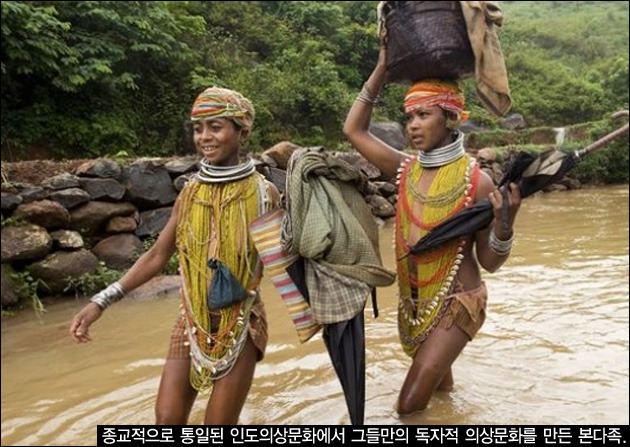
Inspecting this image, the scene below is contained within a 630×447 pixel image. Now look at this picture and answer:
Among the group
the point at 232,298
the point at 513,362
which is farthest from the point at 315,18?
the point at 232,298

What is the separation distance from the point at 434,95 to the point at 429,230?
63 centimetres

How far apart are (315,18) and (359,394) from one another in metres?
9.82

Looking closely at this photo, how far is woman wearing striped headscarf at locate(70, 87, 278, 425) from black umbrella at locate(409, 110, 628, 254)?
81 centimetres

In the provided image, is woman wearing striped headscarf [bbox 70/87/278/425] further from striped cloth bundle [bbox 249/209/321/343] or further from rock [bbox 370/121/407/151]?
rock [bbox 370/121/407/151]

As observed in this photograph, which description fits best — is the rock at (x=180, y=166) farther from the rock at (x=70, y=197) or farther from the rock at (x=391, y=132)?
the rock at (x=391, y=132)

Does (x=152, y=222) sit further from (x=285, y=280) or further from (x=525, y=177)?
(x=525, y=177)

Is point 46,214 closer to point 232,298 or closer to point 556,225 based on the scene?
point 232,298

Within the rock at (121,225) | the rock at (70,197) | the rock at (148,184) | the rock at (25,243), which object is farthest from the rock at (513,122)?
the rock at (25,243)

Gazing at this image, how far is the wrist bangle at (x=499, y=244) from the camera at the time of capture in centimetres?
246

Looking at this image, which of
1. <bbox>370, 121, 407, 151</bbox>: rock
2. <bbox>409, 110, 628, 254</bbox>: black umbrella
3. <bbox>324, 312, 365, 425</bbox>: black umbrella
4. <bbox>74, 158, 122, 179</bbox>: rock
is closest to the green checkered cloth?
<bbox>324, 312, 365, 425</bbox>: black umbrella

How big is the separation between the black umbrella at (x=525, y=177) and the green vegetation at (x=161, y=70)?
3708 millimetres

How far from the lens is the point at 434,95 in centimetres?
255

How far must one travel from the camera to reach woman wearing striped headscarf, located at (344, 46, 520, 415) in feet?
8.63
